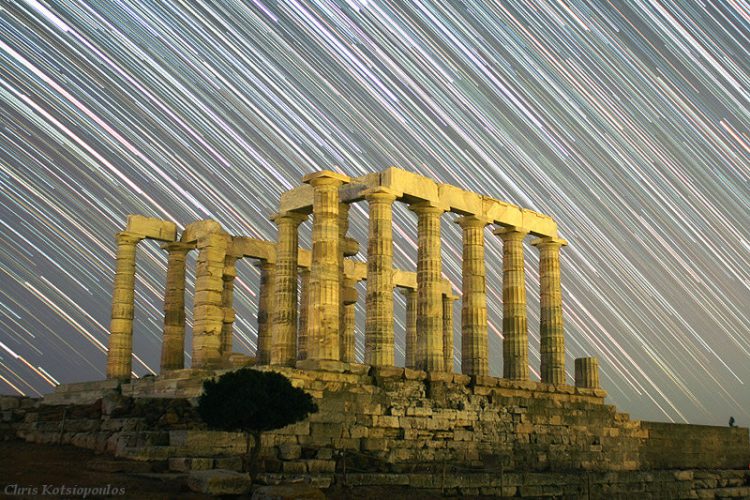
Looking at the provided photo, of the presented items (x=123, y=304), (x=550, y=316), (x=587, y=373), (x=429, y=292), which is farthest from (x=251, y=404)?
(x=587, y=373)

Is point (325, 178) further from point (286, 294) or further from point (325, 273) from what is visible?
point (286, 294)

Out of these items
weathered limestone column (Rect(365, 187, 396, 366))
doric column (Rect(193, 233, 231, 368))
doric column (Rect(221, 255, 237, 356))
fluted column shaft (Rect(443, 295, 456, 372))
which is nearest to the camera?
weathered limestone column (Rect(365, 187, 396, 366))

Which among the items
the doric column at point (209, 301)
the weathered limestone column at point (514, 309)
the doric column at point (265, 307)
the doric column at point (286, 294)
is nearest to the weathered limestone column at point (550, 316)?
the weathered limestone column at point (514, 309)

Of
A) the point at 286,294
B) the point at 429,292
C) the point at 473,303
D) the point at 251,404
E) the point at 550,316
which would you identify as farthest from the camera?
the point at 550,316

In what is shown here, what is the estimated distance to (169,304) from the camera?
1678 inches

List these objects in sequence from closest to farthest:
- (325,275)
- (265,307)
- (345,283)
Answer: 1. (325,275)
2. (265,307)
3. (345,283)

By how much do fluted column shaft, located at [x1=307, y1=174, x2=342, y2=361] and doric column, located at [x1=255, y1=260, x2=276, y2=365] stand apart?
10.4 m

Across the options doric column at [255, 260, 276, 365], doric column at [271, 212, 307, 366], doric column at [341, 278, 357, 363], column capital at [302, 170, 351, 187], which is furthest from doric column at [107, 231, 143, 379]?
column capital at [302, 170, 351, 187]

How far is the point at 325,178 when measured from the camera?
1374 inches

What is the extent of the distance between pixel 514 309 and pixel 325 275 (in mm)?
10868

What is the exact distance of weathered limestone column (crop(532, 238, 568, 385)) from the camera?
137ft

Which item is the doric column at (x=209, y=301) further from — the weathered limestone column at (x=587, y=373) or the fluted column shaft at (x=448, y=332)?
the weathered limestone column at (x=587, y=373)

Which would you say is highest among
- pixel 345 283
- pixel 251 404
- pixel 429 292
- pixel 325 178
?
pixel 325 178

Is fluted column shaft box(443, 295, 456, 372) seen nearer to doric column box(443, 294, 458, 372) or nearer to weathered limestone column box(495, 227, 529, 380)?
doric column box(443, 294, 458, 372)
